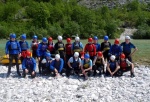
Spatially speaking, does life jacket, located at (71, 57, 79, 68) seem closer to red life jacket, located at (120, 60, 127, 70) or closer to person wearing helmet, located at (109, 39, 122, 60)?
person wearing helmet, located at (109, 39, 122, 60)

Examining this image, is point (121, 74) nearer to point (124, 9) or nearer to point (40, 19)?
point (40, 19)

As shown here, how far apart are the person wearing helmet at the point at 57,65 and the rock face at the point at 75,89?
40 cm

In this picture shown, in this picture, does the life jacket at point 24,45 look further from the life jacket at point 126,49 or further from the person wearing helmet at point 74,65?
the life jacket at point 126,49

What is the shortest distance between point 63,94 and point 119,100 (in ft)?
7.13

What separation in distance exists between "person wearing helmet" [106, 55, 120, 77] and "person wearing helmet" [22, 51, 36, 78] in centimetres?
352

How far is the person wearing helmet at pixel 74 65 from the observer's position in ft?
48.3

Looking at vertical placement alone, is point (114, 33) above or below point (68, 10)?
below

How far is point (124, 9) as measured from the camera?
120188 mm

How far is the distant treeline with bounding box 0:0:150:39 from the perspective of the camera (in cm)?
7806

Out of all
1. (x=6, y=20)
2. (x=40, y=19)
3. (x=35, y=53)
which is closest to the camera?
(x=35, y=53)

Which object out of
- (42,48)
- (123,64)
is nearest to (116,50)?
(123,64)

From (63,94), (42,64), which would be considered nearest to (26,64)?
(42,64)

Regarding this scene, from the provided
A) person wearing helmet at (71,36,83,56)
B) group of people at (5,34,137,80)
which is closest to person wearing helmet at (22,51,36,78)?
group of people at (5,34,137,80)

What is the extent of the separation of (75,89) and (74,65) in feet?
7.49
